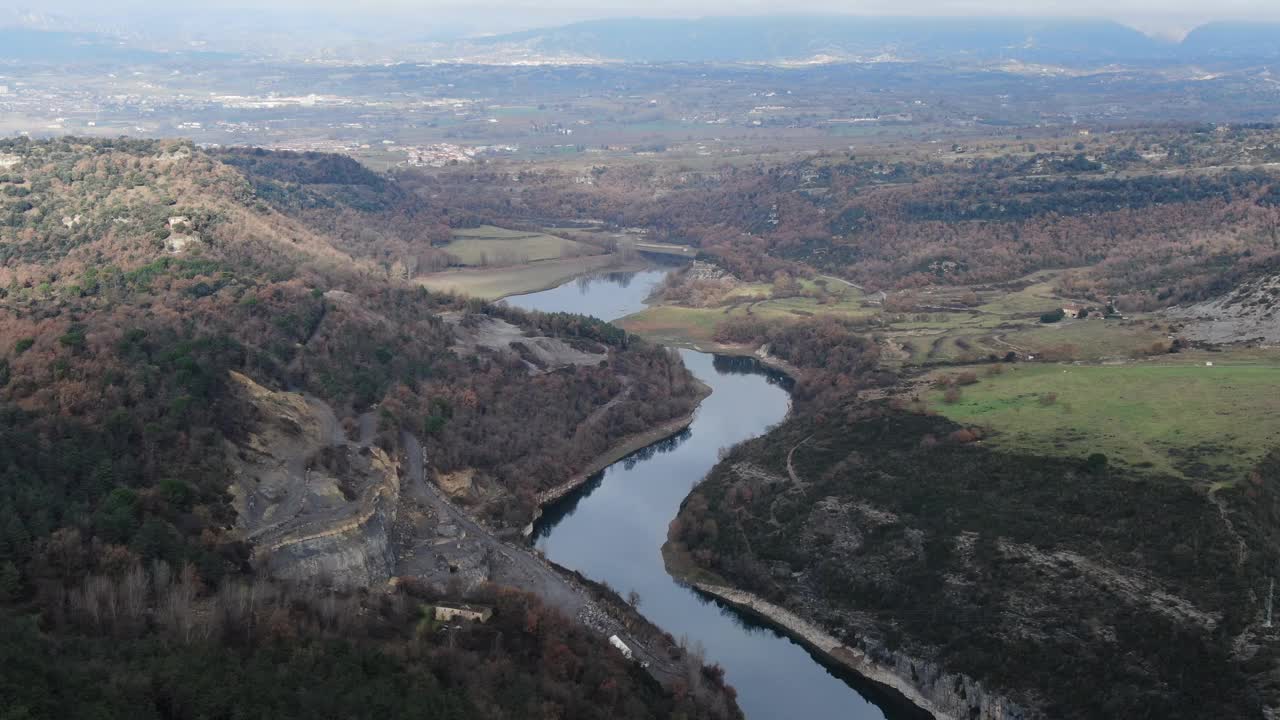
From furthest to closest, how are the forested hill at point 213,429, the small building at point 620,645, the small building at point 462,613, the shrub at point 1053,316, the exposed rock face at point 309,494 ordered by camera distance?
1. the shrub at point 1053,316
2. the exposed rock face at point 309,494
3. the small building at point 620,645
4. the small building at point 462,613
5. the forested hill at point 213,429

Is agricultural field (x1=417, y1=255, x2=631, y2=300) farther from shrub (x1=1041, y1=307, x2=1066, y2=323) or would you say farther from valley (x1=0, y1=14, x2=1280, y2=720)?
shrub (x1=1041, y1=307, x2=1066, y2=323)

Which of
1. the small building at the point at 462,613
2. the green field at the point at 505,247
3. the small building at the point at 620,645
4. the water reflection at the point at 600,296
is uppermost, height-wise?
the small building at the point at 462,613

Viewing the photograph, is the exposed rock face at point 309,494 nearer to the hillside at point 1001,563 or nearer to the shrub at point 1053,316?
the hillside at point 1001,563

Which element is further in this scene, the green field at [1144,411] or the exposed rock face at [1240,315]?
the exposed rock face at [1240,315]

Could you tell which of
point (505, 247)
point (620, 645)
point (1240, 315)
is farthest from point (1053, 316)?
point (505, 247)

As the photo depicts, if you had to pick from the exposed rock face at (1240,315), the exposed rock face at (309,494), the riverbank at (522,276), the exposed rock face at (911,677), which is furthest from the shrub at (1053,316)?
the exposed rock face at (309,494)

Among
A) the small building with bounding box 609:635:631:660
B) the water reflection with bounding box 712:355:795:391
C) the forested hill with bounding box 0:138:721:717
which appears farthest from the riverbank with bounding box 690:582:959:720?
the water reflection with bounding box 712:355:795:391
